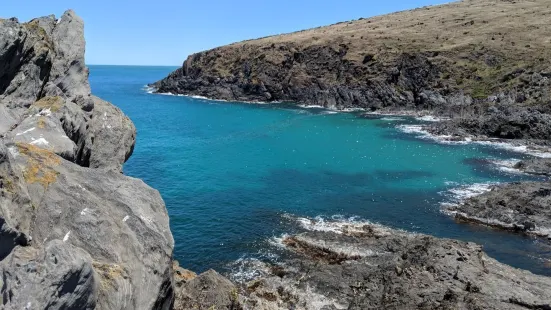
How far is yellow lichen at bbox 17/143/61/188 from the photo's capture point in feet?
48.4

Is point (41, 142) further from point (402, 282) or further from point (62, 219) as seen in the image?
point (402, 282)

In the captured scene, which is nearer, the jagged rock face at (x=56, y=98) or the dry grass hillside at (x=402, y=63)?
the jagged rock face at (x=56, y=98)

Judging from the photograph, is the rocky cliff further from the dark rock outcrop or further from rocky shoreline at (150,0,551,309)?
the dark rock outcrop

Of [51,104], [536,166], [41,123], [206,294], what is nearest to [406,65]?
[536,166]

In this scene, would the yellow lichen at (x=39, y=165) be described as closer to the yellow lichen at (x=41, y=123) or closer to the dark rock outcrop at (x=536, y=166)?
the yellow lichen at (x=41, y=123)

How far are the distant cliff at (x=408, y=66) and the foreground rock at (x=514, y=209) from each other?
45.8 metres

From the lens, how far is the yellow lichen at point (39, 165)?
48.4ft

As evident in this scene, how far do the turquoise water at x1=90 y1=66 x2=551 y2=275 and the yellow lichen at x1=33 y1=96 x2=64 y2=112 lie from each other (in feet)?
61.4

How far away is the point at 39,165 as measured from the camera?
1545cm

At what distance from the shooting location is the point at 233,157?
251 feet

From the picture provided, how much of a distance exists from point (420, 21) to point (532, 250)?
156 m

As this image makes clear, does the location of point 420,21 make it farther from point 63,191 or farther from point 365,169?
point 63,191

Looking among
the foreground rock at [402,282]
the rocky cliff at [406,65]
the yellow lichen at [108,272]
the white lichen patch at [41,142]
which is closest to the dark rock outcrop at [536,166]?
the rocky cliff at [406,65]

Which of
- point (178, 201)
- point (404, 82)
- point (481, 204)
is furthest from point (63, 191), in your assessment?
point (404, 82)
